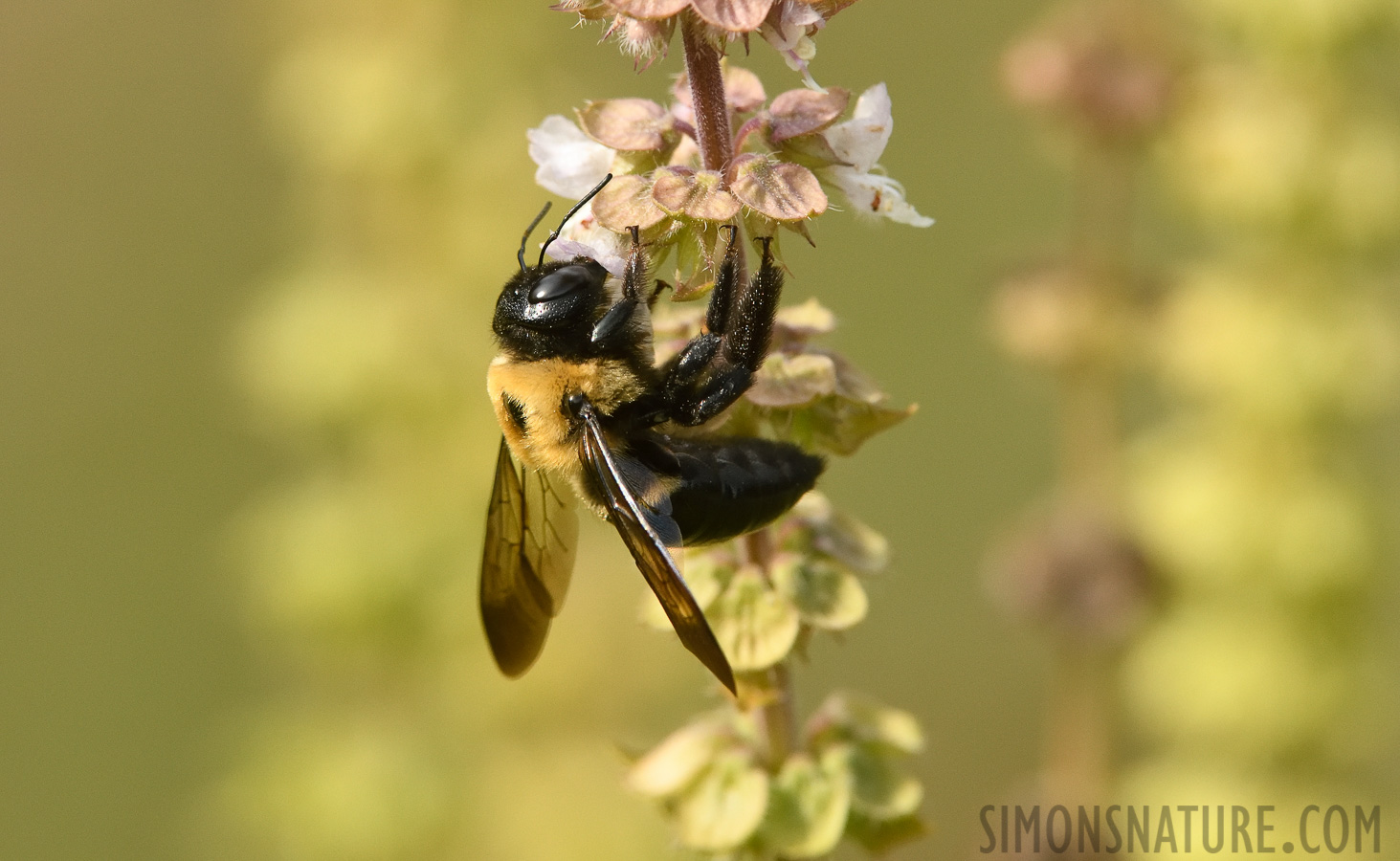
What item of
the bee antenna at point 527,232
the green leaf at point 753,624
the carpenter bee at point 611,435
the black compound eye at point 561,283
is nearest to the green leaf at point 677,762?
the green leaf at point 753,624

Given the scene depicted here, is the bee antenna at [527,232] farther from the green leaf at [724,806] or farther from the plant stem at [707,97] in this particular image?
the green leaf at [724,806]

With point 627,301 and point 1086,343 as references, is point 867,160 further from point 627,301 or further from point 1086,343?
point 1086,343

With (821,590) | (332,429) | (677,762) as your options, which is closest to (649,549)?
(821,590)

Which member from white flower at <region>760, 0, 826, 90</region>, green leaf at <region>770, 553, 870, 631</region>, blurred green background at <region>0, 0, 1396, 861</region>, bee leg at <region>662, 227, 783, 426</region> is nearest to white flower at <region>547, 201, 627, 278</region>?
Result: bee leg at <region>662, 227, 783, 426</region>

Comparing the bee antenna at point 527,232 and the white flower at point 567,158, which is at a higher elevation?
the bee antenna at point 527,232

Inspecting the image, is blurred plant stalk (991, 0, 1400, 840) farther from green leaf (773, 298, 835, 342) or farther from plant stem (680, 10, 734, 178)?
plant stem (680, 10, 734, 178)
